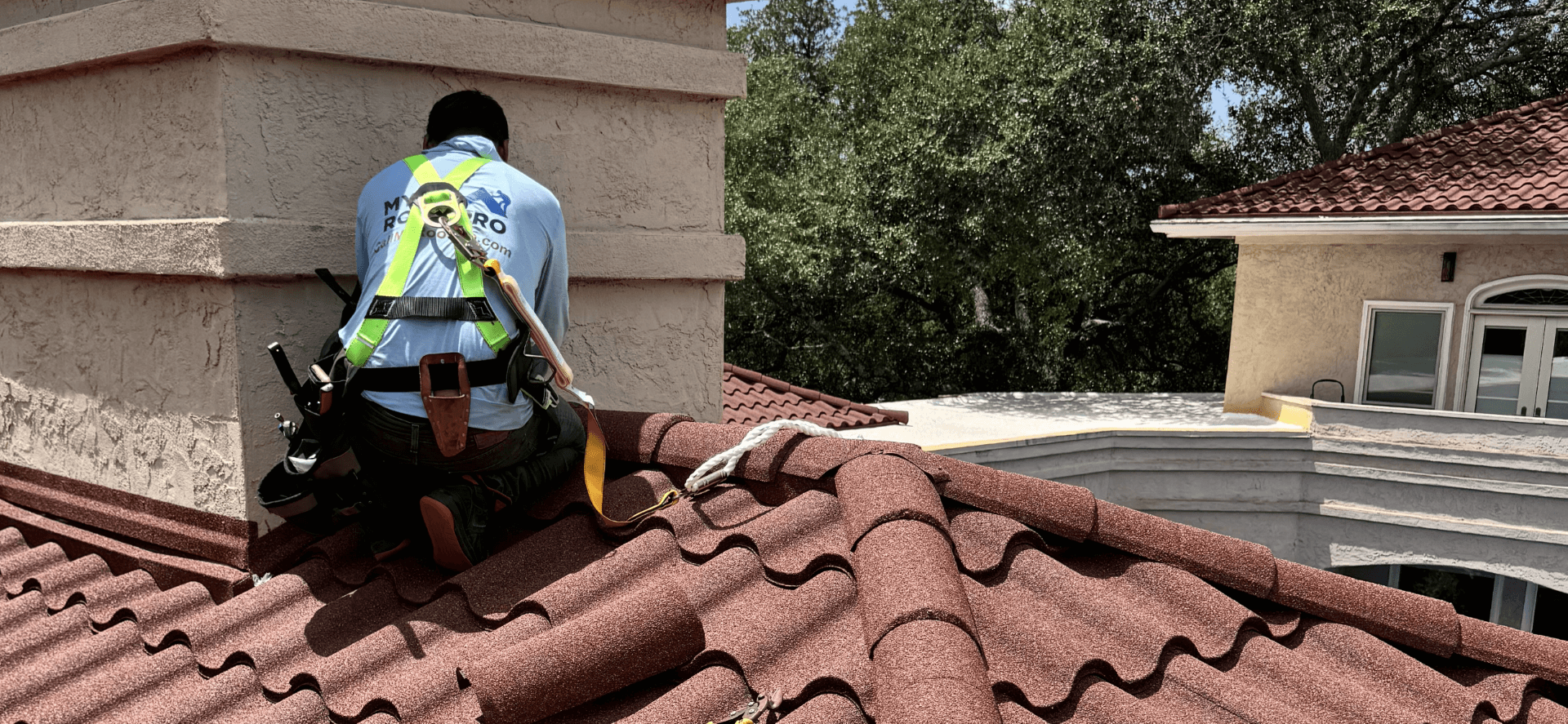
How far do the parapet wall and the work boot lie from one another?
735mm

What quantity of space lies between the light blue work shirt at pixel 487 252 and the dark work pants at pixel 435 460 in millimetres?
51

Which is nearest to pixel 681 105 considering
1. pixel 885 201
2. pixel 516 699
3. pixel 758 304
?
pixel 516 699

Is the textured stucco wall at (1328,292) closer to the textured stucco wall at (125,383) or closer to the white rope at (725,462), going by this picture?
the white rope at (725,462)

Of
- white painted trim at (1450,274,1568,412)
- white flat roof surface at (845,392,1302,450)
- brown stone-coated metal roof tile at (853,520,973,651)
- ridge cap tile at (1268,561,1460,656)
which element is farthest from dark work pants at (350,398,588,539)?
white painted trim at (1450,274,1568,412)

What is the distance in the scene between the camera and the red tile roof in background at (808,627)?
2.08 metres

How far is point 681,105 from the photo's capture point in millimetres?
3850

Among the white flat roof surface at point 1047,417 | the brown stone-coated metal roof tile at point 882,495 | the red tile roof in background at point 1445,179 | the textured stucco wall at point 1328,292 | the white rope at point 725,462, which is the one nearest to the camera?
the brown stone-coated metal roof tile at point 882,495

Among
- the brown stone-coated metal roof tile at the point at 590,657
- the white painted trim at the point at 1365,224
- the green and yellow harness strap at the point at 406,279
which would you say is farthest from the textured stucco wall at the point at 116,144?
the white painted trim at the point at 1365,224

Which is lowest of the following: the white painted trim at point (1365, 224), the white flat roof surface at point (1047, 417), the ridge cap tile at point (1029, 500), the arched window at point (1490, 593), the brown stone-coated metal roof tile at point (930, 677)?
the arched window at point (1490, 593)

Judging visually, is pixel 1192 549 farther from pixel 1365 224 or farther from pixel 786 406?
pixel 1365 224

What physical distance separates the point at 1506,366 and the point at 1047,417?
5571 millimetres

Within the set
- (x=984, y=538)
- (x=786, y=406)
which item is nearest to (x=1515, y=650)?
(x=984, y=538)

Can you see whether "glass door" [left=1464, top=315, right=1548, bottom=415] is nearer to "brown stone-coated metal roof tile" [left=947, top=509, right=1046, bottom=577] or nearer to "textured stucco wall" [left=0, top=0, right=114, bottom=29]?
"brown stone-coated metal roof tile" [left=947, top=509, right=1046, bottom=577]

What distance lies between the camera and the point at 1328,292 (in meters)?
13.5
